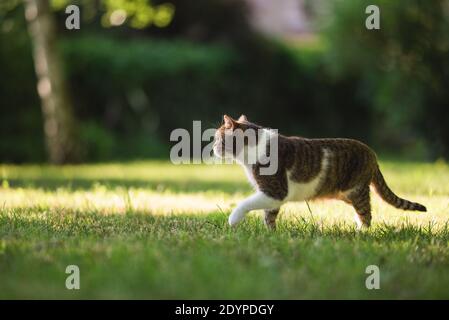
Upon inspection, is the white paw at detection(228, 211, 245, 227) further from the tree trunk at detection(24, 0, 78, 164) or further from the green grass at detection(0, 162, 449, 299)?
the tree trunk at detection(24, 0, 78, 164)

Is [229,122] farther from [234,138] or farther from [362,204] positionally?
[362,204]

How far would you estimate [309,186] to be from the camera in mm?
5551

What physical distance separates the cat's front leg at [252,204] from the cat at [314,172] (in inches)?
1.2

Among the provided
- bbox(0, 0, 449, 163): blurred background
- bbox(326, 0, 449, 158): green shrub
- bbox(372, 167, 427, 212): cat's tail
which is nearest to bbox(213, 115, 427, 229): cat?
bbox(372, 167, 427, 212): cat's tail

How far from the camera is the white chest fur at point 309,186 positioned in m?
5.49

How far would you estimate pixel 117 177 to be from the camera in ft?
35.6

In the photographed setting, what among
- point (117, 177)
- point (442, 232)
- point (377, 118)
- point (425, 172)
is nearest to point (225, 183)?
point (117, 177)

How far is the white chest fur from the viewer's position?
549 centimetres

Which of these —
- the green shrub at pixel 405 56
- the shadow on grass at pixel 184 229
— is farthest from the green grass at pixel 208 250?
Result: the green shrub at pixel 405 56

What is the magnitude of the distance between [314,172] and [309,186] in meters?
0.13

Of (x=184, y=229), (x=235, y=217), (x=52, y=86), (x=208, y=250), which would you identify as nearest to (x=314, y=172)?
(x=235, y=217)

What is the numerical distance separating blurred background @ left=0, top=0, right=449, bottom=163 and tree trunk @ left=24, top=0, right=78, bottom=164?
0.07ft

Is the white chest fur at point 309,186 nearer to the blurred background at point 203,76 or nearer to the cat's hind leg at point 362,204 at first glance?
the cat's hind leg at point 362,204
